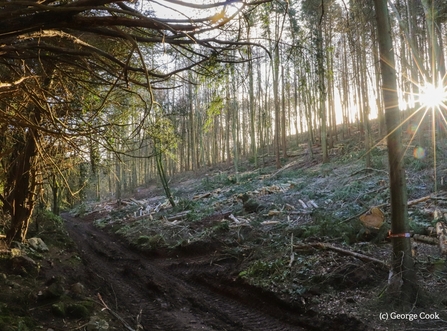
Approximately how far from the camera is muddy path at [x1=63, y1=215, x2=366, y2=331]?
480cm

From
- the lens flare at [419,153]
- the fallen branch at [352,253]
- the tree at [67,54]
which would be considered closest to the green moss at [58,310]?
the tree at [67,54]

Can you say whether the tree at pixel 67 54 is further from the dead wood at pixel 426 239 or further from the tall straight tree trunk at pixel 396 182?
the dead wood at pixel 426 239

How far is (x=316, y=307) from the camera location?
15.8 feet

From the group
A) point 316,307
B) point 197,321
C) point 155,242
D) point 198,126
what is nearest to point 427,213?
point 316,307

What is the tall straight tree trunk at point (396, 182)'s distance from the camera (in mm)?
4289

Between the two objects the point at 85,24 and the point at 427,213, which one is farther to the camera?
the point at 427,213

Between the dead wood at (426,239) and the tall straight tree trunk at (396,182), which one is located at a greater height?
the tall straight tree trunk at (396,182)

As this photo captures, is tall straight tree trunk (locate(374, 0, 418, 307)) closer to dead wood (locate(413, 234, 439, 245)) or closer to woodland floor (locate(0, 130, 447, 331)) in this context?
woodland floor (locate(0, 130, 447, 331))

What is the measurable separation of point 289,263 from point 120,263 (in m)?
4.95

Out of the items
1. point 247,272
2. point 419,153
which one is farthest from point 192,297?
point 419,153

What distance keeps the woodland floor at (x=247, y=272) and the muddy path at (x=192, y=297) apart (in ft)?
0.07

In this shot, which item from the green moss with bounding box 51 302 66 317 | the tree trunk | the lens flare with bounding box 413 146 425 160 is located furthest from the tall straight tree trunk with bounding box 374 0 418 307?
the lens flare with bounding box 413 146 425 160

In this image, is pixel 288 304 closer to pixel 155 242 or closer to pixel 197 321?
pixel 197 321

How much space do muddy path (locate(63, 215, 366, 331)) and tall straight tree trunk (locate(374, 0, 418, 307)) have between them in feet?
2.78
